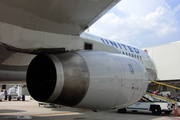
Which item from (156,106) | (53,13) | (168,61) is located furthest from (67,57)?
(168,61)

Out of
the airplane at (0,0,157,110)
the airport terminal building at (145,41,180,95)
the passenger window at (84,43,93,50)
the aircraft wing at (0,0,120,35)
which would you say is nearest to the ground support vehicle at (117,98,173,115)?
the airplane at (0,0,157,110)

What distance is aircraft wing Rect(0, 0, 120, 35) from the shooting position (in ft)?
10.6

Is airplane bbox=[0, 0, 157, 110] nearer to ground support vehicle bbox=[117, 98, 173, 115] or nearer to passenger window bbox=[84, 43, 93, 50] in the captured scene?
passenger window bbox=[84, 43, 93, 50]

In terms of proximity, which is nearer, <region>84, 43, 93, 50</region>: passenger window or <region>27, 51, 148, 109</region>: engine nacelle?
<region>27, 51, 148, 109</region>: engine nacelle

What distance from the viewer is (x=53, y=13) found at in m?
3.56

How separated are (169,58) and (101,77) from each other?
2996 cm

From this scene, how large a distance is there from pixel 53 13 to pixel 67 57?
1068 millimetres

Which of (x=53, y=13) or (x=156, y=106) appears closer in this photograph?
(x=53, y=13)

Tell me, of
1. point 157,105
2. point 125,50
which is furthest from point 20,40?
point 157,105

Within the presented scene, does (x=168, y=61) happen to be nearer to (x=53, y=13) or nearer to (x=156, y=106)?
(x=156, y=106)

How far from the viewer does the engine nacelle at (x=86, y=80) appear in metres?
4.01

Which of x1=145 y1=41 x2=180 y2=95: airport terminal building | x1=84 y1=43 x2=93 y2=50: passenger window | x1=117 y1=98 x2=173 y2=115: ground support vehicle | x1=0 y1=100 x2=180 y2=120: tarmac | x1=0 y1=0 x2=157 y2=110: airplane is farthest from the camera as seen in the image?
x1=145 y1=41 x2=180 y2=95: airport terminal building

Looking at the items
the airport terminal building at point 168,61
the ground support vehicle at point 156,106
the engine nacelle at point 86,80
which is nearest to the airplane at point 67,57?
the engine nacelle at point 86,80

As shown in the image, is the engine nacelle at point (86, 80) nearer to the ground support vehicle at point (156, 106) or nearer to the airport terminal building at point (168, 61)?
the ground support vehicle at point (156, 106)
